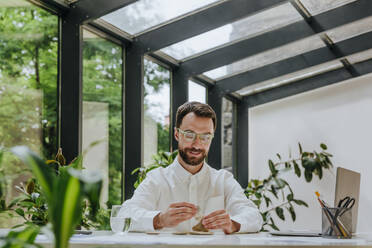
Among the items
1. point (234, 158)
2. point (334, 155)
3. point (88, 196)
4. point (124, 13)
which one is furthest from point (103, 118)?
point (334, 155)

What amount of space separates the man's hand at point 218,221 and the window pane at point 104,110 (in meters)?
1.76

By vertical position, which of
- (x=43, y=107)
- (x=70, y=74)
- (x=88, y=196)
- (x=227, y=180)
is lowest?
(x=227, y=180)

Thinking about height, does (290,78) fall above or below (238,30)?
below

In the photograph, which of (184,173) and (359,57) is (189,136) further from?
(359,57)

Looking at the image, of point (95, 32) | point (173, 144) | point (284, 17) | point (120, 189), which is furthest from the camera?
point (173, 144)

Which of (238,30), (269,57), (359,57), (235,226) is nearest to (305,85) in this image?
(359,57)

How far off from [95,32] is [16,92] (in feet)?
3.76

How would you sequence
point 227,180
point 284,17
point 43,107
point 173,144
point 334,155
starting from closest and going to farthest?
point 227,180, point 43,107, point 284,17, point 173,144, point 334,155

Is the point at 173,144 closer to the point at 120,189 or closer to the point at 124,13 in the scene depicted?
the point at 120,189

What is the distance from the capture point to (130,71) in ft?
14.8

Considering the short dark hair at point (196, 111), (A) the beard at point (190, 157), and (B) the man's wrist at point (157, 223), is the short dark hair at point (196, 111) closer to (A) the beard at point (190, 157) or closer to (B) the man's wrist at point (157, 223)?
(A) the beard at point (190, 157)

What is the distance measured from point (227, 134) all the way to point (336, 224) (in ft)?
17.6

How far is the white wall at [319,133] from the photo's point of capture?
285 inches

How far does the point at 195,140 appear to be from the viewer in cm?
271
